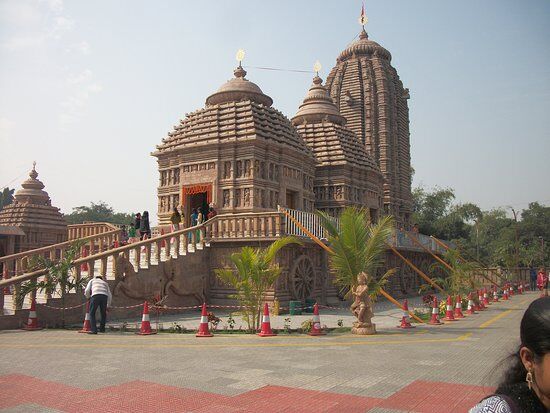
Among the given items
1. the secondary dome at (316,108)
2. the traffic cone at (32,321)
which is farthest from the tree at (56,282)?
the secondary dome at (316,108)

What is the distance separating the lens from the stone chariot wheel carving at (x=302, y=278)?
18359 mm

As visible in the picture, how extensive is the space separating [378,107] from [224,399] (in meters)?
40.4

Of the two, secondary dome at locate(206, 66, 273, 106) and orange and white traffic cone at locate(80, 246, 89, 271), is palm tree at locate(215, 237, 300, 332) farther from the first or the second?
secondary dome at locate(206, 66, 273, 106)

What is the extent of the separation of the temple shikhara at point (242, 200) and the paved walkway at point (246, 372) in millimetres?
6005

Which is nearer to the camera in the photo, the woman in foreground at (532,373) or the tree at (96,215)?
the woman in foreground at (532,373)

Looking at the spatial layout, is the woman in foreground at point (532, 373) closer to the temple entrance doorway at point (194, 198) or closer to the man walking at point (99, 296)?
the man walking at point (99, 296)

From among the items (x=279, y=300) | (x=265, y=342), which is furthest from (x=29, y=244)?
(x=265, y=342)

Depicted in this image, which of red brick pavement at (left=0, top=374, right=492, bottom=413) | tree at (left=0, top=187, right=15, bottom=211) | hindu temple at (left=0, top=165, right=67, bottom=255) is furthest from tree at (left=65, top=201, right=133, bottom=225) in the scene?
red brick pavement at (left=0, top=374, right=492, bottom=413)

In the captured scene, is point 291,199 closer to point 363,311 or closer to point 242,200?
point 242,200

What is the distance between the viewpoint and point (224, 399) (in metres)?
6.03

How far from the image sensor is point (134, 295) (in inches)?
628

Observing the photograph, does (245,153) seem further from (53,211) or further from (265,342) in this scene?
(53,211)

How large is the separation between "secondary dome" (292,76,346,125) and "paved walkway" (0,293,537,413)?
23651 millimetres

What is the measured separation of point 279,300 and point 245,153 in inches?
333
